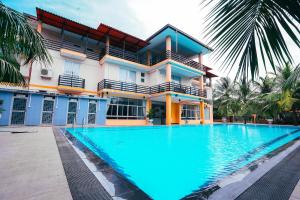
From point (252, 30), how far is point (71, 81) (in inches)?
554

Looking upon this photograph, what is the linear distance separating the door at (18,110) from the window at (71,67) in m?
4.52

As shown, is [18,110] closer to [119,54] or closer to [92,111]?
[92,111]

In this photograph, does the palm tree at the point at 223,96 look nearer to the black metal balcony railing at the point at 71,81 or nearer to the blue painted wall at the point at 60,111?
the black metal balcony railing at the point at 71,81

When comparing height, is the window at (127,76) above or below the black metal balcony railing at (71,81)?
above

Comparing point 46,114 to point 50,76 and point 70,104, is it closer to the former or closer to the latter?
point 70,104

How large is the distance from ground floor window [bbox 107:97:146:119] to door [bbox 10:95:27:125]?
239 inches

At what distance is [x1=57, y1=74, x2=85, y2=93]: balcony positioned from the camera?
40.7ft

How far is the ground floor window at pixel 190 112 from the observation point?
766 inches

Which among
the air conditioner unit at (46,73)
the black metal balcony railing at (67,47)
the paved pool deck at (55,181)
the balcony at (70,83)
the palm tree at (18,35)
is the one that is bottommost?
the paved pool deck at (55,181)

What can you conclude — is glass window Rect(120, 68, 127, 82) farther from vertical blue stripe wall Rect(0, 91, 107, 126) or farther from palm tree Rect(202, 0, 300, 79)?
palm tree Rect(202, 0, 300, 79)

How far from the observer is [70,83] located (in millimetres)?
12797

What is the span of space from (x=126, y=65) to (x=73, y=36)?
18.9ft

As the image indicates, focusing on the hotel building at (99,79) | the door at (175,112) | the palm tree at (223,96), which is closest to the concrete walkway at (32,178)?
the hotel building at (99,79)

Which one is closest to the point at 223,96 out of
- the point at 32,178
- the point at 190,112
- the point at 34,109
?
the point at 190,112
